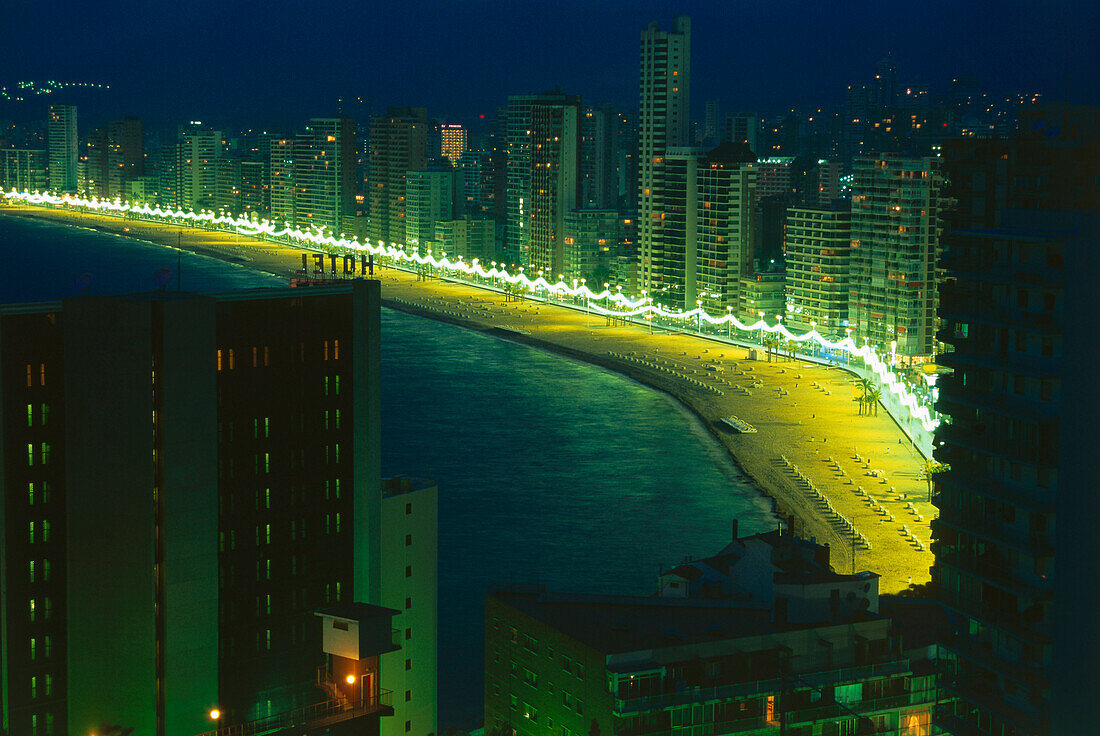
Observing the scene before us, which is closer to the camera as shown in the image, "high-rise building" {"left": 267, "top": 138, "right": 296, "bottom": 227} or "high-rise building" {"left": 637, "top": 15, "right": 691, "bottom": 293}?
"high-rise building" {"left": 637, "top": 15, "right": 691, "bottom": 293}

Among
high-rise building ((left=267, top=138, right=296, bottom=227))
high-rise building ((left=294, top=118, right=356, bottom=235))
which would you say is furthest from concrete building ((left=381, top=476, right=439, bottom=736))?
high-rise building ((left=267, top=138, right=296, bottom=227))

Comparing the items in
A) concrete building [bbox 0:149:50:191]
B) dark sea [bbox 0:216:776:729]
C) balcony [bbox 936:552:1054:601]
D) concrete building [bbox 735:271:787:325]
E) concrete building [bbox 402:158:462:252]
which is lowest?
dark sea [bbox 0:216:776:729]

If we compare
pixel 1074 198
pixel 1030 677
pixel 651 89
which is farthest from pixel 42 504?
pixel 651 89

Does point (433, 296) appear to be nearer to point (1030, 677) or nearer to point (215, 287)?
point (215, 287)

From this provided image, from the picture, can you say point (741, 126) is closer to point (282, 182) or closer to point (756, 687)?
point (282, 182)

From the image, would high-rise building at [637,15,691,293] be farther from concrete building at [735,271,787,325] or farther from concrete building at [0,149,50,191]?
concrete building at [0,149,50,191]
